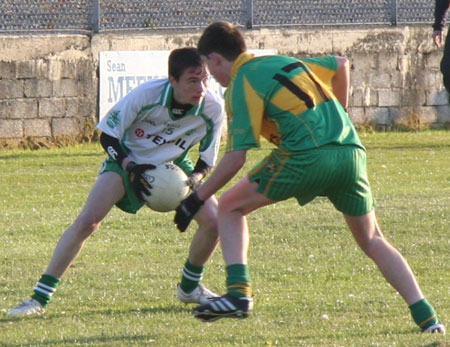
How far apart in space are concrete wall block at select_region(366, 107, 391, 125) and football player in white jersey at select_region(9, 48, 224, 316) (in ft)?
40.3

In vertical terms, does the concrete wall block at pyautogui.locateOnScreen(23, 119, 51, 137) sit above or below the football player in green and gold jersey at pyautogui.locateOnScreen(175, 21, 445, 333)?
below

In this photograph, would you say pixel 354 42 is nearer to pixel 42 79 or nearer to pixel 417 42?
pixel 417 42

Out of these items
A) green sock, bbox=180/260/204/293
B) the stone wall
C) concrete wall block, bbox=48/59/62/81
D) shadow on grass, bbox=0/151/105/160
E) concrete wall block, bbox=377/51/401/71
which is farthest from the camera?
concrete wall block, bbox=377/51/401/71

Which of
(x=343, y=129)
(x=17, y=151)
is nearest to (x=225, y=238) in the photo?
(x=343, y=129)

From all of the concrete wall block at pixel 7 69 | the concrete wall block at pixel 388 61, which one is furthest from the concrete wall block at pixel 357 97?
the concrete wall block at pixel 7 69

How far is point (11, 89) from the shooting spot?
16688 millimetres

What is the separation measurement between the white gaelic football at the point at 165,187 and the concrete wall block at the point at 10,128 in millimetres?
10167

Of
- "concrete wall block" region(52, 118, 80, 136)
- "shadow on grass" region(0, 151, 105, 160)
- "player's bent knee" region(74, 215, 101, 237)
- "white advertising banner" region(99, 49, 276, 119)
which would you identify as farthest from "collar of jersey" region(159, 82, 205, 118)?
"concrete wall block" region(52, 118, 80, 136)

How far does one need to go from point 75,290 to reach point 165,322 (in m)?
1.27

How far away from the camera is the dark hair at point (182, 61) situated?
6.59 m

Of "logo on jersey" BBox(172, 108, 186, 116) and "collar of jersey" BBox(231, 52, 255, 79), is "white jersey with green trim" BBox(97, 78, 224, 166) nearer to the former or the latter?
"logo on jersey" BBox(172, 108, 186, 116)

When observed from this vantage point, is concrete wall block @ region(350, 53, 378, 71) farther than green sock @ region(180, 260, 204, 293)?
Yes

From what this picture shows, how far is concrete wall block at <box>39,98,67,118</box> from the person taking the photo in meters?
16.9

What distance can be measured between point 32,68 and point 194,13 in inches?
112
